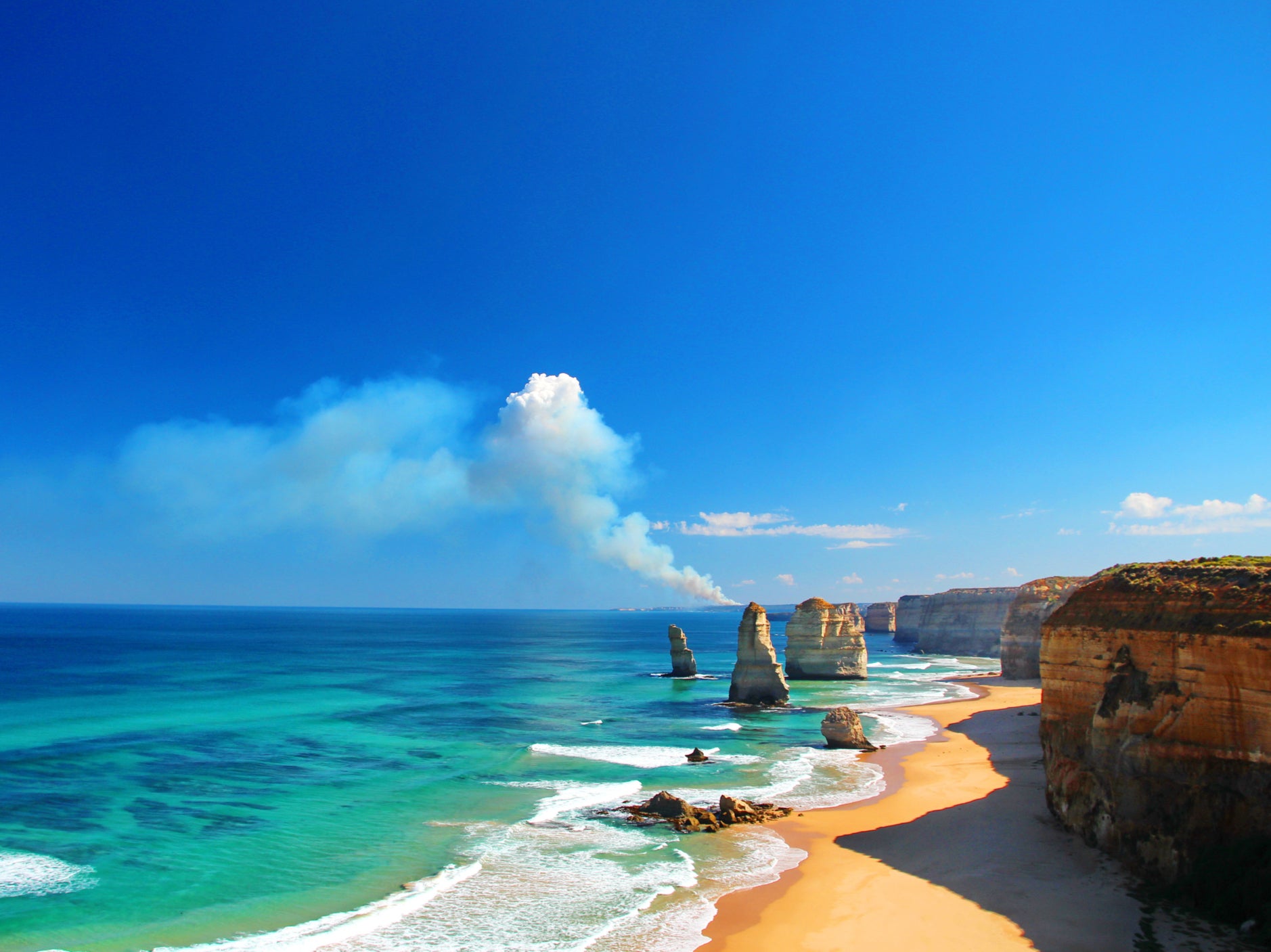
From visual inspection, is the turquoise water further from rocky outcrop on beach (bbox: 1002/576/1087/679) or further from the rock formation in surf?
rocky outcrop on beach (bbox: 1002/576/1087/679)

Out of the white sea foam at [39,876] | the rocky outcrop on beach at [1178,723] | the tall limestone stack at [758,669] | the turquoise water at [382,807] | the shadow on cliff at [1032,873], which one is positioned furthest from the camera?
the tall limestone stack at [758,669]

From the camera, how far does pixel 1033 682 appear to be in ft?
222

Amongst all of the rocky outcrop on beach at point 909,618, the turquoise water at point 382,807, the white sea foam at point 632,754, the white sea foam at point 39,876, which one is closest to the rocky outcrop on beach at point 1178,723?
the turquoise water at point 382,807

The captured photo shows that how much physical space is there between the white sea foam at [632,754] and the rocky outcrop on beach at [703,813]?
8844 millimetres

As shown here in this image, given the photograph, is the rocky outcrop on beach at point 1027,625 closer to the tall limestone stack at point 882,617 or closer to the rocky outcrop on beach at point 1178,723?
the rocky outcrop on beach at point 1178,723

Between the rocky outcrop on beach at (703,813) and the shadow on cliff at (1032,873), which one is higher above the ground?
the shadow on cliff at (1032,873)

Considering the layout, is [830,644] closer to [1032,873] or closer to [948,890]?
[1032,873]

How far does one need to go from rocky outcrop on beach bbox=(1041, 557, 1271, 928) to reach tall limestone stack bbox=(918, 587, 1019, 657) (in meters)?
86.1

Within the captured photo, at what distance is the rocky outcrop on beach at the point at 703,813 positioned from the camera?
25047mm

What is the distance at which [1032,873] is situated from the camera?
19125mm

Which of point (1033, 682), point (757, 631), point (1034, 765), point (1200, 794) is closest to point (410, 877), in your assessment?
point (1200, 794)

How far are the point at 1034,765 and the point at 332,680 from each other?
62.6 m

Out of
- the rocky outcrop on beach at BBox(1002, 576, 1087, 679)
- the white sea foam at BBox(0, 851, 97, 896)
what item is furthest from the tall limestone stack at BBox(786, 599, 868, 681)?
the white sea foam at BBox(0, 851, 97, 896)

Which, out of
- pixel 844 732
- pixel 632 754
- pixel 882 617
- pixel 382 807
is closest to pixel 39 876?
pixel 382 807
